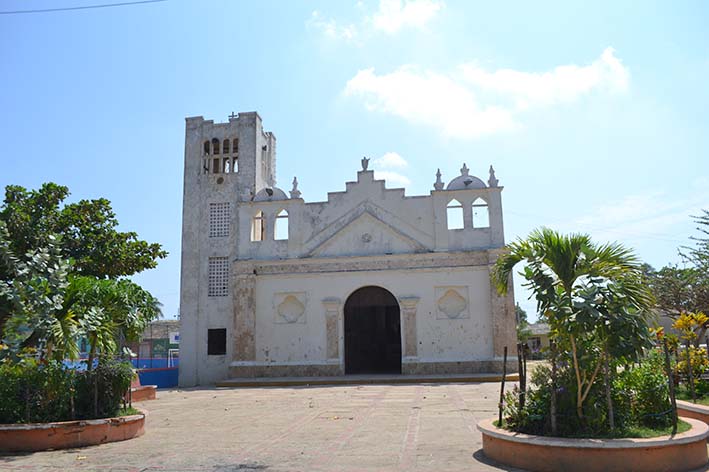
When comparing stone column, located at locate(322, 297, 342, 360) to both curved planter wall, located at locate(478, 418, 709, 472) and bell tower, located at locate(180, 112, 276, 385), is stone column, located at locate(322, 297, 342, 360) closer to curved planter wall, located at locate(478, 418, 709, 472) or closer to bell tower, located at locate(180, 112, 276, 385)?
bell tower, located at locate(180, 112, 276, 385)

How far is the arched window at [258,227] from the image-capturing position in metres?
25.5

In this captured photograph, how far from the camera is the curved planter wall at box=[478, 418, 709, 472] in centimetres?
680

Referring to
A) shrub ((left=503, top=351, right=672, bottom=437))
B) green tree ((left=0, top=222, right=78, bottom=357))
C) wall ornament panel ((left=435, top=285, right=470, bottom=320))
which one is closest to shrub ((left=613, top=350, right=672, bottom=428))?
shrub ((left=503, top=351, right=672, bottom=437))

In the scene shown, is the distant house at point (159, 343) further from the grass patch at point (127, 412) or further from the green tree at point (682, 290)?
the green tree at point (682, 290)

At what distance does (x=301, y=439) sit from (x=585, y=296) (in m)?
4.92

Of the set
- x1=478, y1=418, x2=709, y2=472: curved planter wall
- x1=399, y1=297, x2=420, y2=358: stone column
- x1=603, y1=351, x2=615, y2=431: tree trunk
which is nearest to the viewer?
x1=478, y1=418, x2=709, y2=472: curved planter wall

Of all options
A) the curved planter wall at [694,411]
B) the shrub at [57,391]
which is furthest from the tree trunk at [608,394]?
the shrub at [57,391]

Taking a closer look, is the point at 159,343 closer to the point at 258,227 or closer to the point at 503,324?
the point at 258,227

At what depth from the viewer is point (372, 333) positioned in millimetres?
26875

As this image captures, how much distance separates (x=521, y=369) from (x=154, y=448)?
5600 millimetres

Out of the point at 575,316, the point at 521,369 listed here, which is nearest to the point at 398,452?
the point at 521,369

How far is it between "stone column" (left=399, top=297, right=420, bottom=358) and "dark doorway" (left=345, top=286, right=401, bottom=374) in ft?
3.58

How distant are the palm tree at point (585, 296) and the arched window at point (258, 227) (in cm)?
1793

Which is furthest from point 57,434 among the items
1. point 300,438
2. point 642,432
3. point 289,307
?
point 289,307
